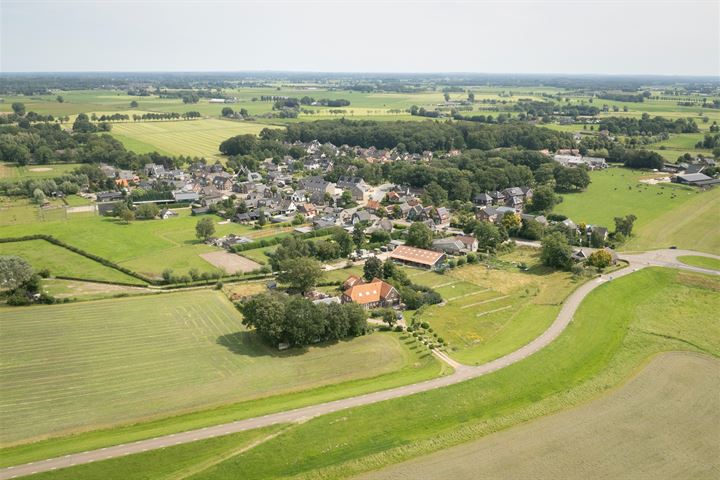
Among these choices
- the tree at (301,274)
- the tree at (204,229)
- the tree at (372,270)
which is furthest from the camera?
the tree at (204,229)

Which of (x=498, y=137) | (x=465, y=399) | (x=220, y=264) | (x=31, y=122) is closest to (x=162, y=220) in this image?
(x=220, y=264)

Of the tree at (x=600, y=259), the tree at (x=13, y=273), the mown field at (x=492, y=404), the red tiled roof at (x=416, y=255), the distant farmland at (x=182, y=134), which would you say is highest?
the distant farmland at (x=182, y=134)

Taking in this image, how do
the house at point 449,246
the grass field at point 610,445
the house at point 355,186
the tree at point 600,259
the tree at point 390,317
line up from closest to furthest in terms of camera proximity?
1. the grass field at point 610,445
2. the tree at point 390,317
3. the tree at point 600,259
4. the house at point 449,246
5. the house at point 355,186

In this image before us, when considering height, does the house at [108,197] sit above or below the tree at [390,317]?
above

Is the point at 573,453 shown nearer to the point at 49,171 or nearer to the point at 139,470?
the point at 139,470

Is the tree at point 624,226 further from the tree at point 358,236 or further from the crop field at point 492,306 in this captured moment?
the tree at point 358,236

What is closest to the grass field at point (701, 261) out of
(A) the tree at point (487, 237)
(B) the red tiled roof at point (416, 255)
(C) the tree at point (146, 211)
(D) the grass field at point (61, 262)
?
(A) the tree at point (487, 237)

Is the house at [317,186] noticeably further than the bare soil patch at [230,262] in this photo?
Yes
